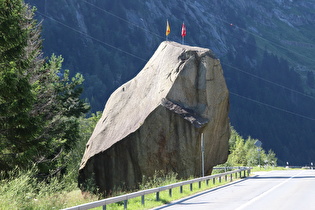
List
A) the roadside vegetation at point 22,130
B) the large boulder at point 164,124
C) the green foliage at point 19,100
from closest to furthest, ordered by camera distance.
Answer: the roadside vegetation at point 22,130 → the green foliage at point 19,100 → the large boulder at point 164,124

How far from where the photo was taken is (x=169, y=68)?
28.0 m

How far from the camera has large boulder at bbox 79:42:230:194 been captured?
2598 centimetres

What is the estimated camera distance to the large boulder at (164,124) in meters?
26.0

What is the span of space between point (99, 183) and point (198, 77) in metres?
7.46

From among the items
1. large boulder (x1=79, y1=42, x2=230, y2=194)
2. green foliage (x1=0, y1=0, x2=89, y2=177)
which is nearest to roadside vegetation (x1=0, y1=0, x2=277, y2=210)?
green foliage (x1=0, y1=0, x2=89, y2=177)

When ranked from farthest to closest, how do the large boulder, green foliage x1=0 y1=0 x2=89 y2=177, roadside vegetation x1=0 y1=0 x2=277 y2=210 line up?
the large boulder < green foliage x1=0 y1=0 x2=89 y2=177 < roadside vegetation x1=0 y1=0 x2=277 y2=210

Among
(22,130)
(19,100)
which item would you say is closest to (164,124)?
(22,130)

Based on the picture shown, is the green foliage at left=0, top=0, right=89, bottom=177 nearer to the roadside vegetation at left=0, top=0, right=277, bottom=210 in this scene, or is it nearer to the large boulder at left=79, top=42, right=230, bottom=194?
the roadside vegetation at left=0, top=0, right=277, bottom=210

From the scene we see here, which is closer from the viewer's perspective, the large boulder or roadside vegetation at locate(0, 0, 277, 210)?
roadside vegetation at locate(0, 0, 277, 210)

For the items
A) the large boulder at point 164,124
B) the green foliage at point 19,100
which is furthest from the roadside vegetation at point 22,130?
the large boulder at point 164,124

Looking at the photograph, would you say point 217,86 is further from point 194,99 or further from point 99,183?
point 99,183

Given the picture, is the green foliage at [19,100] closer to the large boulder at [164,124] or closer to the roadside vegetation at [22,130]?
the roadside vegetation at [22,130]

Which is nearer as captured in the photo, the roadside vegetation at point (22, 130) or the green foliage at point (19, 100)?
the roadside vegetation at point (22, 130)

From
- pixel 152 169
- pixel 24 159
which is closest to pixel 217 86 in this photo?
pixel 152 169
